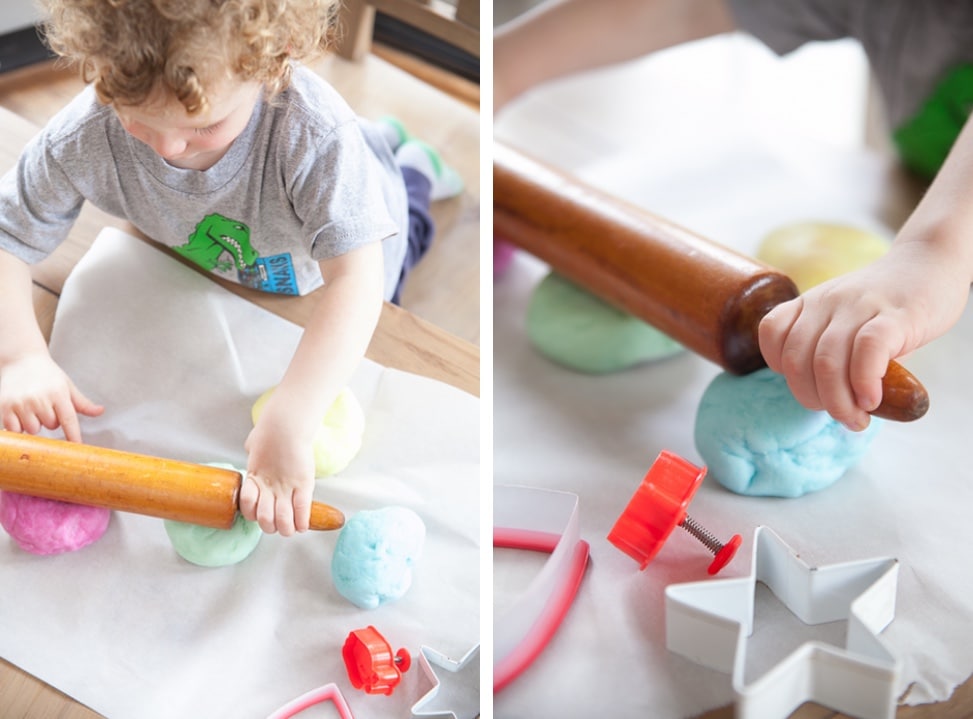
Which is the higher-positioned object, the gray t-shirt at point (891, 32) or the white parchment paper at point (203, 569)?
the gray t-shirt at point (891, 32)

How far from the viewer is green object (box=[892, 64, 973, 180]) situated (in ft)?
3.32

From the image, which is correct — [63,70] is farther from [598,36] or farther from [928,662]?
[928,662]

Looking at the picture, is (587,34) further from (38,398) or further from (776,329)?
(38,398)

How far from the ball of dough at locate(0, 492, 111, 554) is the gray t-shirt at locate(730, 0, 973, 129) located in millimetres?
860

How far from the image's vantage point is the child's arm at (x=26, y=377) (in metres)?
0.74

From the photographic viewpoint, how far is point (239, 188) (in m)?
0.75

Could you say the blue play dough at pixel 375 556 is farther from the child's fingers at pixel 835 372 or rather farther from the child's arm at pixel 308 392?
the child's fingers at pixel 835 372

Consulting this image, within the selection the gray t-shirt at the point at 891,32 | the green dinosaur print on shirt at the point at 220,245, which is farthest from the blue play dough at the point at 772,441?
the gray t-shirt at the point at 891,32

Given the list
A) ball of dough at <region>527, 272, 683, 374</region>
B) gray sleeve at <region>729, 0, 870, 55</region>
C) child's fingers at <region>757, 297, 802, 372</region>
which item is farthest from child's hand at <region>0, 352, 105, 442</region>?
gray sleeve at <region>729, 0, 870, 55</region>

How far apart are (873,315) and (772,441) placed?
4.5 inches

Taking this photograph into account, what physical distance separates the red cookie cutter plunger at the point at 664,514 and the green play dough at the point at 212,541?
0.26 metres

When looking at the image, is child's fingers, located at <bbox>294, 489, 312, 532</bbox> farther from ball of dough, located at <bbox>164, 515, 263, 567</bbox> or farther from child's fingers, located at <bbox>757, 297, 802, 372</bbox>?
child's fingers, located at <bbox>757, 297, 802, 372</bbox>

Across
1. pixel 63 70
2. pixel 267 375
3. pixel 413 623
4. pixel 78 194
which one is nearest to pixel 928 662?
pixel 413 623

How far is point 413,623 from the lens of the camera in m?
0.69
